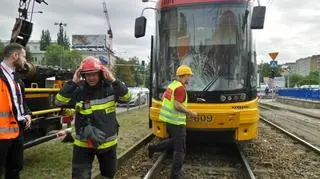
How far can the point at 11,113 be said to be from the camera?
5.51 m

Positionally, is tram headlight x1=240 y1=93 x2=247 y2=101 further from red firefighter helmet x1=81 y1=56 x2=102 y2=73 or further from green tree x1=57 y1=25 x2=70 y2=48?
green tree x1=57 y1=25 x2=70 y2=48

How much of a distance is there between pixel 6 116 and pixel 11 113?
0.07 meters

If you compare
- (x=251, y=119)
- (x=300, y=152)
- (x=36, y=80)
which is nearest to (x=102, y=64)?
(x=36, y=80)

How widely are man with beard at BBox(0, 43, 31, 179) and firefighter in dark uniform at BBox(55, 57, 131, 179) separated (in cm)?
56

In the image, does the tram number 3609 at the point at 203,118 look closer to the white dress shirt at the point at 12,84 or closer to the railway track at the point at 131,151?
the railway track at the point at 131,151

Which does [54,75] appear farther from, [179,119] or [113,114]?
[113,114]

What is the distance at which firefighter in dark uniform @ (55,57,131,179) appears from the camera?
5195 mm

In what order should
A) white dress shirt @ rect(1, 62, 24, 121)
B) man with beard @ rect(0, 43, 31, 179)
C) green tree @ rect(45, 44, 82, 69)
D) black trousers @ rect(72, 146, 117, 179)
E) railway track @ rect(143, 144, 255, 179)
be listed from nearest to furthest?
black trousers @ rect(72, 146, 117, 179) < man with beard @ rect(0, 43, 31, 179) < white dress shirt @ rect(1, 62, 24, 121) < railway track @ rect(143, 144, 255, 179) < green tree @ rect(45, 44, 82, 69)

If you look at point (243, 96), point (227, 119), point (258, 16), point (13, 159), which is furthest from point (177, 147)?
point (258, 16)

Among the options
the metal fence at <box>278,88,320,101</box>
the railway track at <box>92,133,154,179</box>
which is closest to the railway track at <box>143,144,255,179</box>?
the railway track at <box>92,133,154,179</box>

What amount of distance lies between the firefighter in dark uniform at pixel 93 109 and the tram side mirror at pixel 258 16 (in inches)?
207

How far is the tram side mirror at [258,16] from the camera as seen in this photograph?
995 cm

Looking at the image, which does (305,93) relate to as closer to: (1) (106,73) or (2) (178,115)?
(2) (178,115)

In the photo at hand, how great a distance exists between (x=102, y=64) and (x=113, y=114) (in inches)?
21.6
